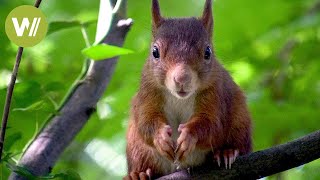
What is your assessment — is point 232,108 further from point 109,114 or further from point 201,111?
point 109,114

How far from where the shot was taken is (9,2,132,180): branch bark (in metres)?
3.40

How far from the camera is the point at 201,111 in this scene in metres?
3.51

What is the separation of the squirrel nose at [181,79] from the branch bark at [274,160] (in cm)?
41

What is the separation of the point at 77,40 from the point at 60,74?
0.84 feet

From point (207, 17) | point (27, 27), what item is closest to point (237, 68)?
point (207, 17)

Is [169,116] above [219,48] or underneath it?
underneath

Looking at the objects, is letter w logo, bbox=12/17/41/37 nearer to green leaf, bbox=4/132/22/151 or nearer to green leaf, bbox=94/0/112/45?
green leaf, bbox=94/0/112/45

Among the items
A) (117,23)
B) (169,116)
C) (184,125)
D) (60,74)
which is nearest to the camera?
(184,125)

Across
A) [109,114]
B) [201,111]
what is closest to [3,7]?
[109,114]

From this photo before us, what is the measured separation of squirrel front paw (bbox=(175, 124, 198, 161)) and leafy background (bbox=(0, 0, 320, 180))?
101 cm

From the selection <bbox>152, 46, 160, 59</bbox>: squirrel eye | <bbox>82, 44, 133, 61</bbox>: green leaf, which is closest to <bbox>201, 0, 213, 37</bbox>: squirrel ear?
<bbox>152, 46, 160, 59</bbox>: squirrel eye

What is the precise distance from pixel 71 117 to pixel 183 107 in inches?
20.9

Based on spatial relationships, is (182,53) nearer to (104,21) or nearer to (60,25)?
(104,21)

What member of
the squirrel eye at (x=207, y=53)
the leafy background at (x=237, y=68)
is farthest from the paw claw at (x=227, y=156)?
the leafy background at (x=237, y=68)
